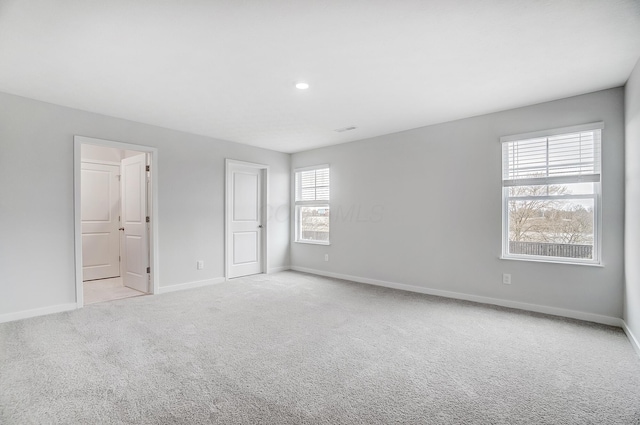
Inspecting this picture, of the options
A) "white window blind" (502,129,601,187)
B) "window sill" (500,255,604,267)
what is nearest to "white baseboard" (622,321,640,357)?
"window sill" (500,255,604,267)

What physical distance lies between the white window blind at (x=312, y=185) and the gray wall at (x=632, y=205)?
414cm

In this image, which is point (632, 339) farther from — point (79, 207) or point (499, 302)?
point (79, 207)

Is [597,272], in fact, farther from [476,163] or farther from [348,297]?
[348,297]

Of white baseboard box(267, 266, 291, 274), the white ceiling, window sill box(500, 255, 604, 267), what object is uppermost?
the white ceiling

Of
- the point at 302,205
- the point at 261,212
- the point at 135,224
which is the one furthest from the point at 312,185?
the point at 135,224

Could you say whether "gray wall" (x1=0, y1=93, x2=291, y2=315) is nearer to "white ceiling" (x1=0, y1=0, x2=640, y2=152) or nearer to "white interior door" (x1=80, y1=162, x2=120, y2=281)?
"white ceiling" (x1=0, y1=0, x2=640, y2=152)

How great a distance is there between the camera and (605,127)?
3.31 meters

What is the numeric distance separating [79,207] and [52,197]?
28 cm

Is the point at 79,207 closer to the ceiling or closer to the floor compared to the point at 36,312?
closer to the ceiling

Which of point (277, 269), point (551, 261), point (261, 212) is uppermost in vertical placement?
point (261, 212)

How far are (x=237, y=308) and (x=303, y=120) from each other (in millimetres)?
2642

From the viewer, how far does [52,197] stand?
3.70 metres

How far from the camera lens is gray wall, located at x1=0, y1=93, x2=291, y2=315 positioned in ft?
11.2

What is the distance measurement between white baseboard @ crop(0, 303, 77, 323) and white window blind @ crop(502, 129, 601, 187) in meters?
5.62
